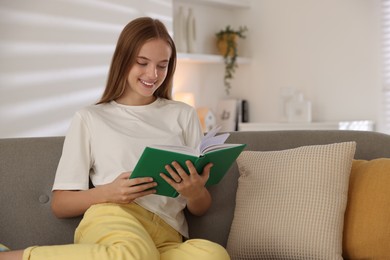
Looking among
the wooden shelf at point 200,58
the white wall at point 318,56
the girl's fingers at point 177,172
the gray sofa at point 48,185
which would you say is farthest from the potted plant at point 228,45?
the girl's fingers at point 177,172

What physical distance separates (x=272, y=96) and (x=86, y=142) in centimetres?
366

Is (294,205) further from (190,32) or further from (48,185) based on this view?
(190,32)

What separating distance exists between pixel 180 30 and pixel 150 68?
3.30 m

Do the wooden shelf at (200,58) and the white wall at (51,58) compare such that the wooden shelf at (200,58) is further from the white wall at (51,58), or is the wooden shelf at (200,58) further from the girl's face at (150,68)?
the girl's face at (150,68)

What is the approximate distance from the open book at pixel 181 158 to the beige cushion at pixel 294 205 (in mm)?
213

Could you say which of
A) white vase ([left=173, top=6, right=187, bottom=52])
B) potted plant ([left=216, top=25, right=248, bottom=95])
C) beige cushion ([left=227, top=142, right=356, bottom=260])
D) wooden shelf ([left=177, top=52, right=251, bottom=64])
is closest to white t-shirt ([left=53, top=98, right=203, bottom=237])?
beige cushion ([left=227, top=142, right=356, bottom=260])

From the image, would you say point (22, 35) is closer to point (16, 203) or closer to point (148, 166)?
point (16, 203)

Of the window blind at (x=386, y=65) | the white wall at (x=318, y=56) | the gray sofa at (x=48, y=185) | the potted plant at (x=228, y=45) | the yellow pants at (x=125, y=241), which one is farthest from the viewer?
the potted plant at (x=228, y=45)

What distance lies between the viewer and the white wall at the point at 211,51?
409 centimetres

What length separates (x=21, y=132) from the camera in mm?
4047

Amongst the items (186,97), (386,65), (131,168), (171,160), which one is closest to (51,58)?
(186,97)

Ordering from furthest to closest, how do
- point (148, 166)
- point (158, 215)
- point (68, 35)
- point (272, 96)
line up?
point (272, 96)
point (68, 35)
point (158, 215)
point (148, 166)

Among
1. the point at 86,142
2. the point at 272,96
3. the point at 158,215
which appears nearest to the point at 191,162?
Result: the point at 158,215

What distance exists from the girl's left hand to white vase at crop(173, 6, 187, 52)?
3.51 m
